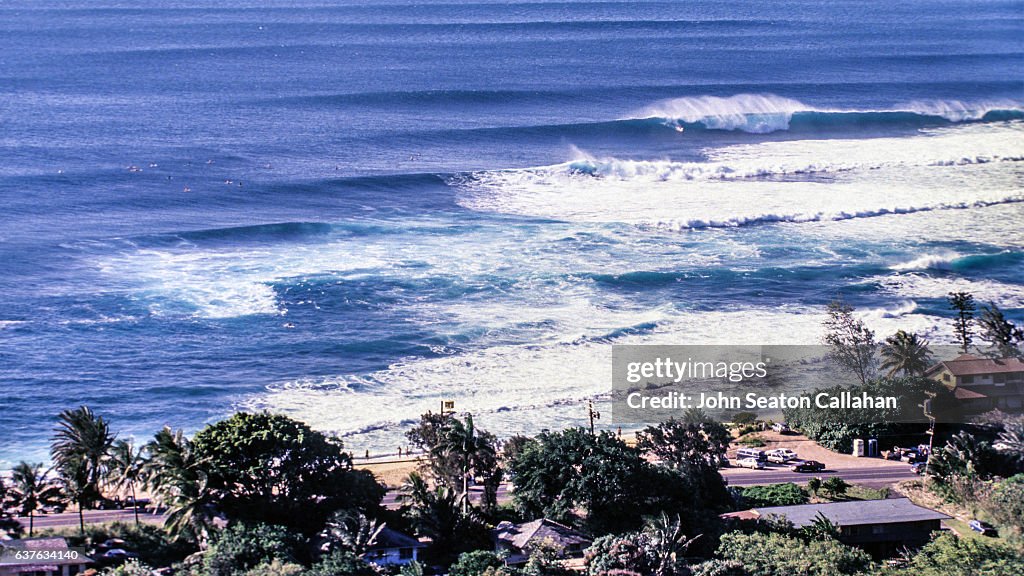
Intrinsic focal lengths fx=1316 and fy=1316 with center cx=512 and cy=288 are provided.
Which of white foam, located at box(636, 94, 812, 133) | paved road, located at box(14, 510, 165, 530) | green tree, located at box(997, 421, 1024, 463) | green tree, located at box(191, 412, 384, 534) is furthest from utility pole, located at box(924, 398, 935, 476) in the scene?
white foam, located at box(636, 94, 812, 133)

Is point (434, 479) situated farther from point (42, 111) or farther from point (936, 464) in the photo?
point (42, 111)

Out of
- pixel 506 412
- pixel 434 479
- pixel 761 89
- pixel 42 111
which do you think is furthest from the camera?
pixel 761 89

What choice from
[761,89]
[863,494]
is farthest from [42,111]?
[863,494]

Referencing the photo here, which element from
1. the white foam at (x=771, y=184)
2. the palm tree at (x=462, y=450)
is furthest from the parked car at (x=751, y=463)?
the white foam at (x=771, y=184)

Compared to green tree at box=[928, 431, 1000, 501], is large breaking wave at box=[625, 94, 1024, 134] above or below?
above

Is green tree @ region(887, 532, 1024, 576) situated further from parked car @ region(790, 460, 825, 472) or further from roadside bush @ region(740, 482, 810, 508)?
parked car @ region(790, 460, 825, 472)

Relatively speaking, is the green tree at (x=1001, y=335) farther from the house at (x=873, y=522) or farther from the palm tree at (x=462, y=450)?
the palm tree at (x=462, y=450)

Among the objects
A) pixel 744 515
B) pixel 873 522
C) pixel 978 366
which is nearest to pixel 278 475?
pixel 744 515
